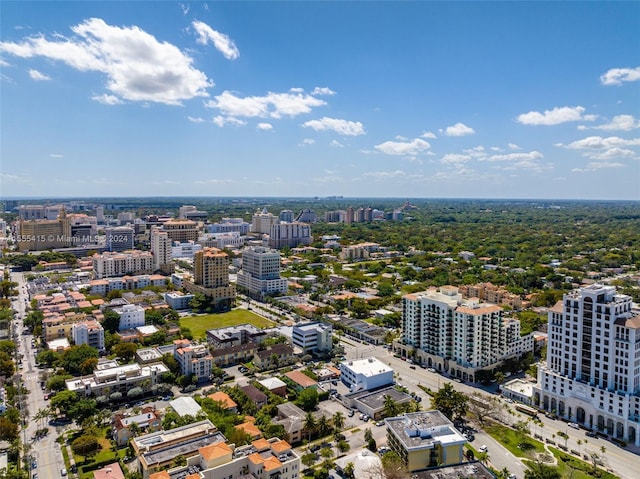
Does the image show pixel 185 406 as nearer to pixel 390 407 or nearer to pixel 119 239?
pixel 390 407

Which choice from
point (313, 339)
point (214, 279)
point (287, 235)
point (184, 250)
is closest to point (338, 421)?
point (313, 339)

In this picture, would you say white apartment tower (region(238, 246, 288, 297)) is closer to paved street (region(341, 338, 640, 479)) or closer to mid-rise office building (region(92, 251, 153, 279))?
mid-rise office building (region(92, 251, 153, 279))

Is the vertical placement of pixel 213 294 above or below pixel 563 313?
below

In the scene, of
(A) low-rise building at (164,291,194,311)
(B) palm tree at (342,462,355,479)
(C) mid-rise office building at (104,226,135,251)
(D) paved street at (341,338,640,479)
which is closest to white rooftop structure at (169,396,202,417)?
(B) palm tree at (342,462,355,479)

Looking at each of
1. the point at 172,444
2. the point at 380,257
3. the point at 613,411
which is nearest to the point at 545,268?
the point at 380,257

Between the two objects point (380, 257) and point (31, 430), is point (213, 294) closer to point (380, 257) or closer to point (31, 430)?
point (31, 430)

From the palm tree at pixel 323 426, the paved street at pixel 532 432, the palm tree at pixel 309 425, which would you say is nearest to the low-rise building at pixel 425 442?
the paved street at pixel 532 432
